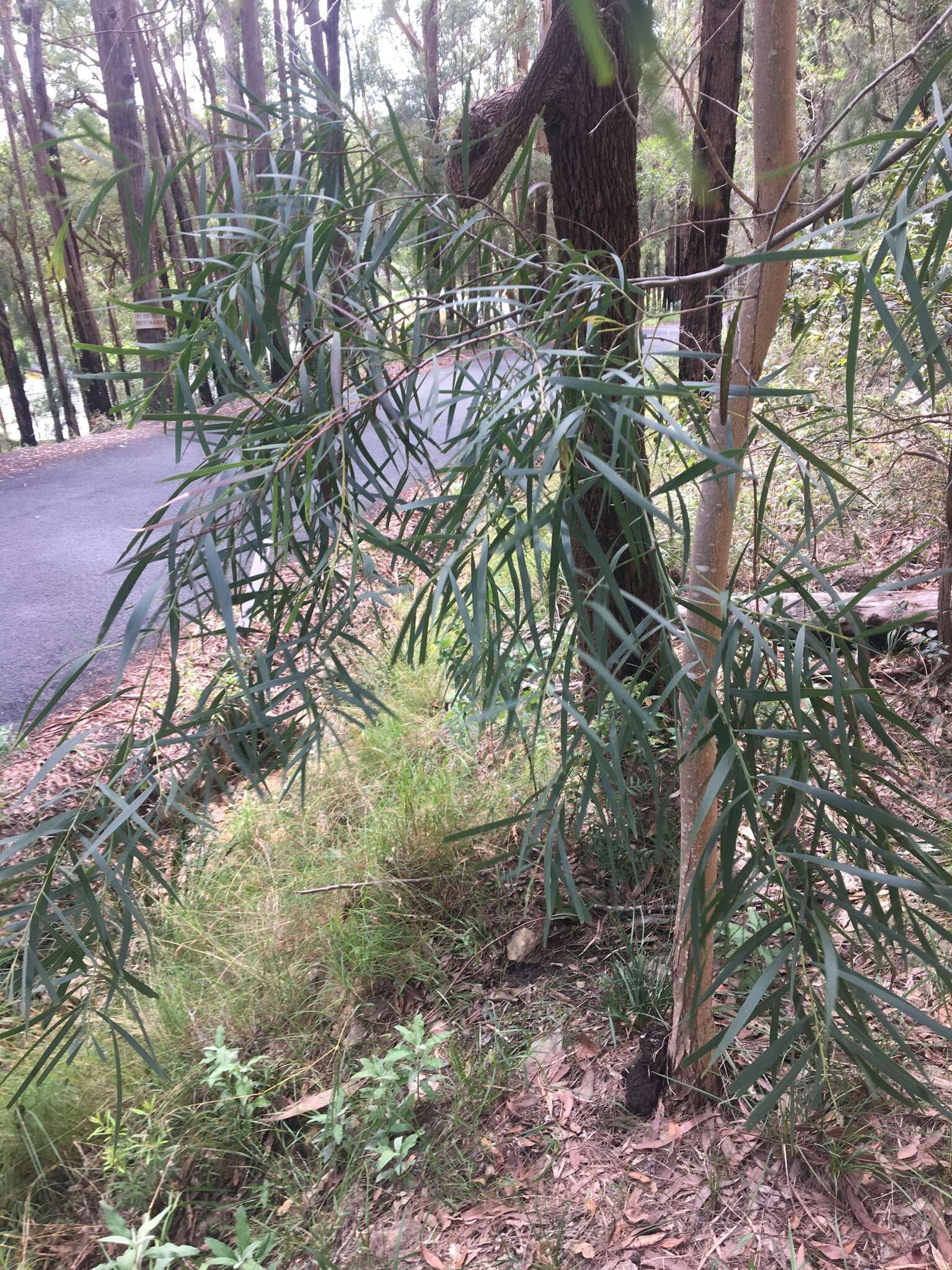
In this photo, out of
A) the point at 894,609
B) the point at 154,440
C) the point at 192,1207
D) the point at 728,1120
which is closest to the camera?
the point at 728,1120

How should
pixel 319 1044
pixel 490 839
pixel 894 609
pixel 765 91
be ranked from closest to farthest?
1. pixel 765 91
2. pixel 319 1044
3. pixel 490 839
4. pixel 894 609

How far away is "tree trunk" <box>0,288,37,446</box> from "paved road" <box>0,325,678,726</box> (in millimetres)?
6601

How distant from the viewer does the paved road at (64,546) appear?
4488mm

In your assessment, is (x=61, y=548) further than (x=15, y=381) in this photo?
No

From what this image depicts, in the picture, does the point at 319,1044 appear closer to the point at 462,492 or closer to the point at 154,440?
the point at 462,492

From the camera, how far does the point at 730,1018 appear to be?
1743 millimetres

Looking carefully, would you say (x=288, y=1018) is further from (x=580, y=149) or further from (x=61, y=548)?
(x=61, y=548)

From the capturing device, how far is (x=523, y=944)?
215cm

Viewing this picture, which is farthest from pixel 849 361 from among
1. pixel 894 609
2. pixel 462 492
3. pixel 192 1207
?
pixel 894 609

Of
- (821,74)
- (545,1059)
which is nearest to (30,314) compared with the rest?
(821,74)

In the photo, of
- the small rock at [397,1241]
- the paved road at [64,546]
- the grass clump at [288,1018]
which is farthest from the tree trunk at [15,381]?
the small rock at [397,1241]

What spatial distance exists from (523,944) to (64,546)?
→ 5588 mm

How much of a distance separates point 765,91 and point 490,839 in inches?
75.2

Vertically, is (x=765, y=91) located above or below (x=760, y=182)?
above
